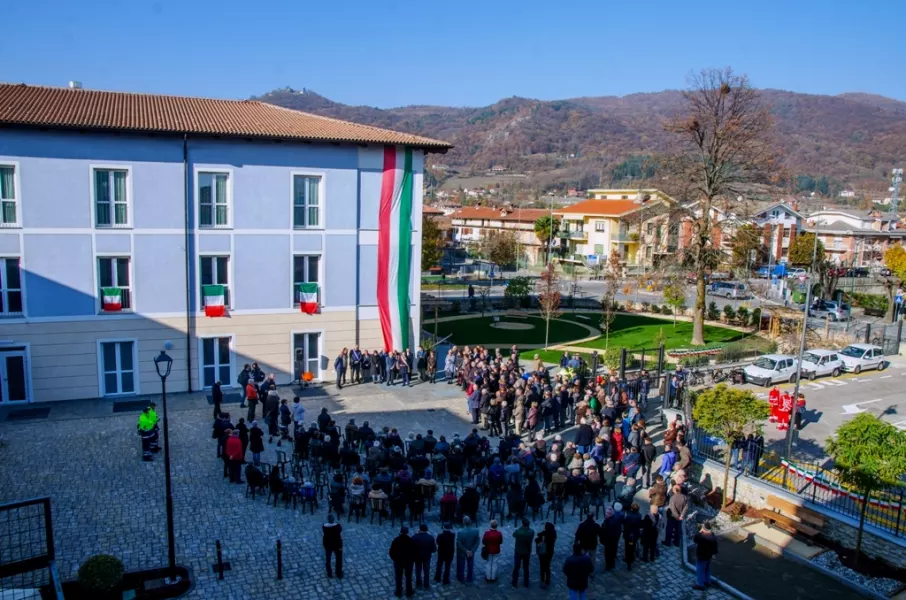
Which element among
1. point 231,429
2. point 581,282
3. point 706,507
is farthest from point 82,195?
point 581,282

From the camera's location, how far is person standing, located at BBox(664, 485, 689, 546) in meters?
14.7

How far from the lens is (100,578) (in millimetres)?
10570

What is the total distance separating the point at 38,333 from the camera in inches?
890

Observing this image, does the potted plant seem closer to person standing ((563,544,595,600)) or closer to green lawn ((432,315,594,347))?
person standing ((563,544,595,600))

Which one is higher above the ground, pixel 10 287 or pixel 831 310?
pixel 10 287

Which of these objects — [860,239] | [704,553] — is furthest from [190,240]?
[860,239]

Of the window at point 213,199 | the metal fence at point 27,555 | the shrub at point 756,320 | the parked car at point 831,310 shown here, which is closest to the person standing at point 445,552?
the metal fence at point 27,555

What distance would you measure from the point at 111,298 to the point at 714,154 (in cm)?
2765

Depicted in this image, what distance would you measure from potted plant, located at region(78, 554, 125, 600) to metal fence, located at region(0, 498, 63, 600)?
1.13 ft

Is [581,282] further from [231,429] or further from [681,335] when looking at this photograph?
[231,429]

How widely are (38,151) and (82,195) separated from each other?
5.80ft

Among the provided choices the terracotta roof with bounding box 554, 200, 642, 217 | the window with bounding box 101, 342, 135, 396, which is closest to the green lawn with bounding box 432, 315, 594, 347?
the window with bounding box 101, 342, 135, 396

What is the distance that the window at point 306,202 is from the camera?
25703mm

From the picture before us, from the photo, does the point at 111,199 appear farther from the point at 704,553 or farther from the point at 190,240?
the point at 704,553
